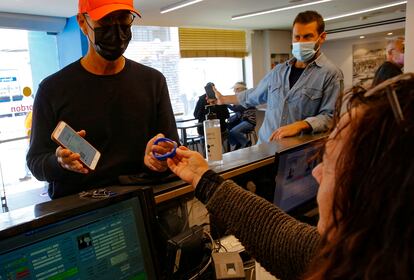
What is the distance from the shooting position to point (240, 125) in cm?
714

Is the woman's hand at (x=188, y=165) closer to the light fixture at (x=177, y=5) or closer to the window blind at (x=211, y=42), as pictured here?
the light fixture at (x=177, y=5)

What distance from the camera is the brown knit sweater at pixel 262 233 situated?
0.90m

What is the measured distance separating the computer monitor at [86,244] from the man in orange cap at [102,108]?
0.31 m

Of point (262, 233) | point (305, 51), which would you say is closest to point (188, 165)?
point (262, 233)

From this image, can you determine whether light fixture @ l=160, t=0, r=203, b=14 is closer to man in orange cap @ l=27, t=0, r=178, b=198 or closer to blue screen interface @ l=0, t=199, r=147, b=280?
man in orange cap @ l=27, t=0, r=178, b=198

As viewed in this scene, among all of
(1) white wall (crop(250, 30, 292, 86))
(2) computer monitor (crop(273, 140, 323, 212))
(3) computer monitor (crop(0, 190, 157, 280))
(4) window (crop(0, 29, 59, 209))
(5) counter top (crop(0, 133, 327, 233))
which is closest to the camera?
(3) computer monitor (crop(0, 190, 157, 280))

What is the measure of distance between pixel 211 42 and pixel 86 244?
25.6ft

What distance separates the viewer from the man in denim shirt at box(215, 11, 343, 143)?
76.2 inches

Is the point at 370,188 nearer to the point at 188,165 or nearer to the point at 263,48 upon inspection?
the point at 188,165

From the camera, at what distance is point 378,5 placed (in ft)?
23.1

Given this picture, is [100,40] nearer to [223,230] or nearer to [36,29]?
[223,230]

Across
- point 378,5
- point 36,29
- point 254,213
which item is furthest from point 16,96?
point 378,5

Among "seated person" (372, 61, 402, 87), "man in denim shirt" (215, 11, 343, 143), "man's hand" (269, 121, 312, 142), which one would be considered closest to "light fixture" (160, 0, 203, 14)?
"seated person" (372, 61, 402, 87)

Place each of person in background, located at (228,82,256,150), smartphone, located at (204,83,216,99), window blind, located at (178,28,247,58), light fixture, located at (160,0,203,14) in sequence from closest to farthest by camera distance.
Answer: smartphone, located at (204,83,216,99) < light fixture, located at (160,0,203,14) < person in background, located at (228,82,256,150) < window blind, located at (178,28,247,58)
